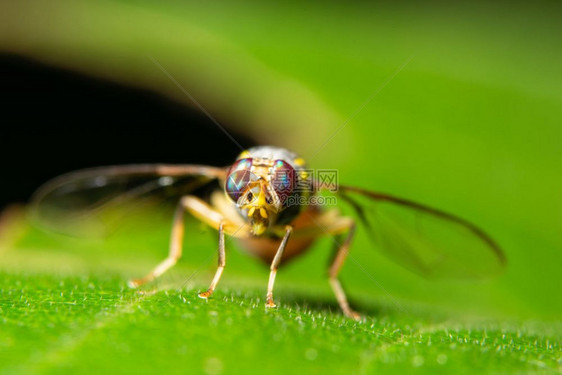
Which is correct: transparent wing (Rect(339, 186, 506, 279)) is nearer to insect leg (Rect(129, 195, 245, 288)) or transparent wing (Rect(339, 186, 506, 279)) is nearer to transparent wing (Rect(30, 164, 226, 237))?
insect leg (Rect(129, 195, 245, 288))

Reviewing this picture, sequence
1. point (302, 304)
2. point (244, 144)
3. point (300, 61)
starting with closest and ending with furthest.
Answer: point (302, 304) < point (244, 144) < point (300, 61)

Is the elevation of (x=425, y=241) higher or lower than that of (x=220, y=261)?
higher

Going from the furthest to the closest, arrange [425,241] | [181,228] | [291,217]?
[425,241] → [181,228] → [291,217]

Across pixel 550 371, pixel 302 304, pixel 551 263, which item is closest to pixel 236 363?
pixel 550 371

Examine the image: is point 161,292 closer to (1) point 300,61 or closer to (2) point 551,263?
(2) point 551,263

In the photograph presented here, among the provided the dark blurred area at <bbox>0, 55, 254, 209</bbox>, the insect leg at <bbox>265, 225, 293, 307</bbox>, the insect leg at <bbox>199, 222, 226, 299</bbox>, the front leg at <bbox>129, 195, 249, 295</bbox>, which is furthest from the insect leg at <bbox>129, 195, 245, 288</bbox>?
the dark blurred area at <bbox>0, 55, 254, 209</bbox>

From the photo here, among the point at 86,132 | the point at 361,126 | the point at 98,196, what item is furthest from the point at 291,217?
the point at 86,132

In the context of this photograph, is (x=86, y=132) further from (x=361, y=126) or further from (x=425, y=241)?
(x=425, y=241)

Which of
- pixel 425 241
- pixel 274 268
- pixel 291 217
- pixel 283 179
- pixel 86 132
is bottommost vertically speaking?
pixel 274 268
